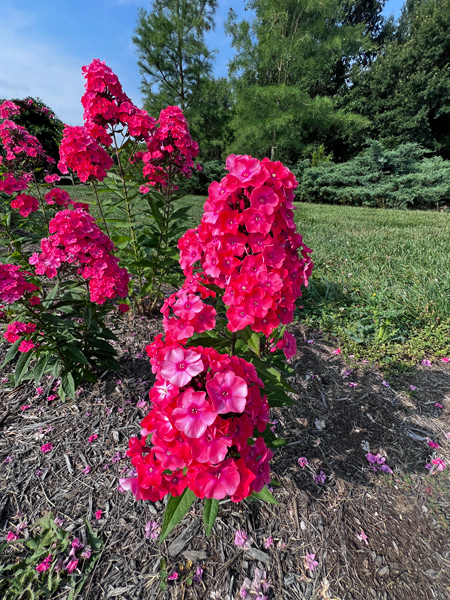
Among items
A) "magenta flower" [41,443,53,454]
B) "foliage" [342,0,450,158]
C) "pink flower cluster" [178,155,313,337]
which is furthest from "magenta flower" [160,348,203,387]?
"foliage" [342,0,450,158]

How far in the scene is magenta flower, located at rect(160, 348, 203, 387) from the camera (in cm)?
88

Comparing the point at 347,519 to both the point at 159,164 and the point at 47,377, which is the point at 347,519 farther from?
the point at 159,164

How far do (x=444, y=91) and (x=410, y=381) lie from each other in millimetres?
24197

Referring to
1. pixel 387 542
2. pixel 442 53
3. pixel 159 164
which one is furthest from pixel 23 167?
pixel 442 53

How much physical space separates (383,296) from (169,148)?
2.77m

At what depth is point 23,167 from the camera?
2840mm

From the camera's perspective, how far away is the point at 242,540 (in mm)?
1419

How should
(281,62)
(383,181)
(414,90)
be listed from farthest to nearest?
(414,90), (281,62), (383,181)

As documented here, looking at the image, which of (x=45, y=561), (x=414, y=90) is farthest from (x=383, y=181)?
(x=45, y=561)

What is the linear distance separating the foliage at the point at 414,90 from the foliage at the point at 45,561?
2273 centimetres

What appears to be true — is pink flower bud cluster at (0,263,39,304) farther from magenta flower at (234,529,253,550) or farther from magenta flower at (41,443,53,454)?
magenta flower at (234,529,253,550)

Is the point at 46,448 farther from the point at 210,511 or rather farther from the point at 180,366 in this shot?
the point at 180,366

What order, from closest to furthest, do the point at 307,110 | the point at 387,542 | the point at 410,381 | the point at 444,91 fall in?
the point at 387,542 → the point at 410,381 → the point at 307,110 → the point at 444,91

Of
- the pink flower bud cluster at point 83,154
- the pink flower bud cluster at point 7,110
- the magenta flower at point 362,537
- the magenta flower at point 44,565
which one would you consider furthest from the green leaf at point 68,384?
the pink flower bud cluster at point 7,110
